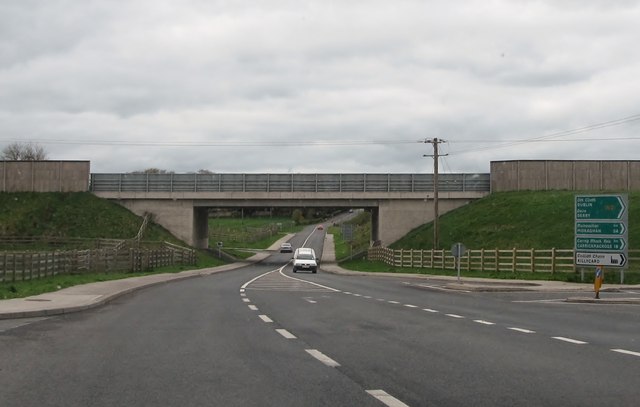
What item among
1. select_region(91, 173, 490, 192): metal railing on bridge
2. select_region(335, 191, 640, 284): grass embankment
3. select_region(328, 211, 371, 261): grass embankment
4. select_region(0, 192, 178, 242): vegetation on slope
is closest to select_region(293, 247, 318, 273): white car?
select_region(335, 191, 640, 284): grass embankment

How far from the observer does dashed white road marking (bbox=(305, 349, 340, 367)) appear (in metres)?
9.62

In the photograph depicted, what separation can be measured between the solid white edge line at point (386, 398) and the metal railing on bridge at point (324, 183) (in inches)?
2431

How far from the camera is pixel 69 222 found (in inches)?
2621

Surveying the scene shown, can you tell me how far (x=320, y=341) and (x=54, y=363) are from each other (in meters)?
4.35

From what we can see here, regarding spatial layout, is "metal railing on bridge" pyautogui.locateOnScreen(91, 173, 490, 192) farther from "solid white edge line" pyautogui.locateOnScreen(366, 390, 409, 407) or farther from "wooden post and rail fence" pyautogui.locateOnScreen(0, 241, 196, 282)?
"solid white edge line" pyautogui.locateOnScreen(366, 390, 409, 407)

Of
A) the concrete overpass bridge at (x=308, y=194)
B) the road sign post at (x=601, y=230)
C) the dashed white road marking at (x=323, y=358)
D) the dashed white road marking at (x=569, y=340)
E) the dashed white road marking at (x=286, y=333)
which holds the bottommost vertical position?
the dashed white road marking at (x=286, y=333)

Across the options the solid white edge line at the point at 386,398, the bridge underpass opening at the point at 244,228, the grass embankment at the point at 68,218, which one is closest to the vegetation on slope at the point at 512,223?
the bridge underpass opening at the point at 244,228

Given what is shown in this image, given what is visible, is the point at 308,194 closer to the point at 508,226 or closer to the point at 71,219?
the point at 508,226

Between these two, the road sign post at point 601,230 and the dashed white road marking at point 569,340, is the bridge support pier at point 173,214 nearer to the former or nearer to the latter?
the road sign post at point 601,230

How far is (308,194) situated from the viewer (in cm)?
6912

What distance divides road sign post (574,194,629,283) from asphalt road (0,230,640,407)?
11.2 metres

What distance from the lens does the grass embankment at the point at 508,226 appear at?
5047cm

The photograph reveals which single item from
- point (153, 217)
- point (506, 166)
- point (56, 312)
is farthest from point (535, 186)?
point (56, 312)

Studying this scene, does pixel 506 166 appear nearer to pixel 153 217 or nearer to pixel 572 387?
pixel 153 217
